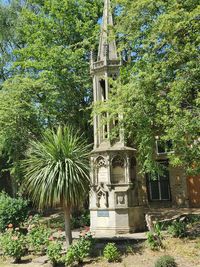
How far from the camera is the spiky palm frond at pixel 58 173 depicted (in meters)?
10.1

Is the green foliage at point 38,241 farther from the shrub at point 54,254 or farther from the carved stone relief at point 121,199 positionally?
the carved stone relief at point 121,199

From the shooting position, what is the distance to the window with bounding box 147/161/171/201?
76.2 feet

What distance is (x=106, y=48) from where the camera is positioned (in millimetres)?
15586

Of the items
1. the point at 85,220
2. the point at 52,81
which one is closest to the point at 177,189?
the point at 85,220

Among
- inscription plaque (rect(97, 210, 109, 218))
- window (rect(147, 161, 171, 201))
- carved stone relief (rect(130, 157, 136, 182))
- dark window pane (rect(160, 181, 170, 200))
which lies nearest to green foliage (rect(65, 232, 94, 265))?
inscription plaque (rect(97, 210, 109, 218))

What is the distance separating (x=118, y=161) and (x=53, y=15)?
12.0 metres

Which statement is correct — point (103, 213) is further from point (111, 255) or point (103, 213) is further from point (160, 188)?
point (160, 188)

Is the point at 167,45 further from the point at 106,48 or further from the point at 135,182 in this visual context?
the point at 135,182

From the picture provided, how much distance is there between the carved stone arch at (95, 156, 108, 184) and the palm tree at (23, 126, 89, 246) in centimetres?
334

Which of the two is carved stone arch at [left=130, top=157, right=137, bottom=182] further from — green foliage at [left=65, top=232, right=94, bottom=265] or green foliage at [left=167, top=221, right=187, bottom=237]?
green foliage at [left=65, top=232, right=94, bottom=265]

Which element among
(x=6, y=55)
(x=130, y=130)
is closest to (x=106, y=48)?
Answer: (x=130, y=130)

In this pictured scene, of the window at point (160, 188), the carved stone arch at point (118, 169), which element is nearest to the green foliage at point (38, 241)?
the carved stone arch at point (118, 169)

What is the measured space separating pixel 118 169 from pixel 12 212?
15.6 feet

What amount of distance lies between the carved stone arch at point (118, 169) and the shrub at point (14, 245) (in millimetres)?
4743
